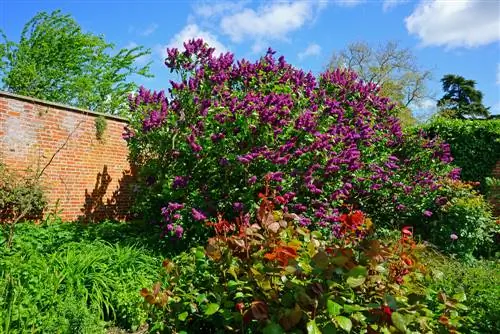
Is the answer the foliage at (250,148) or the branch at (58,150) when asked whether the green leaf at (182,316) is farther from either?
the branch at (58,150)

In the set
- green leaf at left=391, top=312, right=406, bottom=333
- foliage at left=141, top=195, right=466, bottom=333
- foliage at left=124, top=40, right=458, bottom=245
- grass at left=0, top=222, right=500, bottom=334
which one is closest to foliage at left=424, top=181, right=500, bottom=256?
foliage at left=124, top=40, right=458, bottom=245

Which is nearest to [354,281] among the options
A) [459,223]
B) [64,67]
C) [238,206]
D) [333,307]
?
[333,307]

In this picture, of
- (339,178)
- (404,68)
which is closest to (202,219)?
(339,178)

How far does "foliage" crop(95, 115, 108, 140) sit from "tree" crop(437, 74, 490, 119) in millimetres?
27594

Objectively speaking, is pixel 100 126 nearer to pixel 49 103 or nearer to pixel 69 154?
pixel 69 154

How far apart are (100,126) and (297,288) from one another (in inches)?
308

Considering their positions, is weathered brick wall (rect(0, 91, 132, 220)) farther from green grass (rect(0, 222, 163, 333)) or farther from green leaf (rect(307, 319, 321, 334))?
green leaf (rect(307, 319, 321, 334))

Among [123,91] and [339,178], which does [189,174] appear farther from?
[123,91]

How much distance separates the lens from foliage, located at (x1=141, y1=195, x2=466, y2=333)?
1863mm

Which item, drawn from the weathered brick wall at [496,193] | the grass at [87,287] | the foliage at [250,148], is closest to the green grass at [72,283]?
the grass at [87,287]

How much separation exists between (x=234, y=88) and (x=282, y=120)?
165 cm

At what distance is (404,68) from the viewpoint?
30.7 meters

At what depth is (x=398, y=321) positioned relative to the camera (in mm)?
1769

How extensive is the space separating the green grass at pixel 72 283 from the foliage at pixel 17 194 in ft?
3.51
